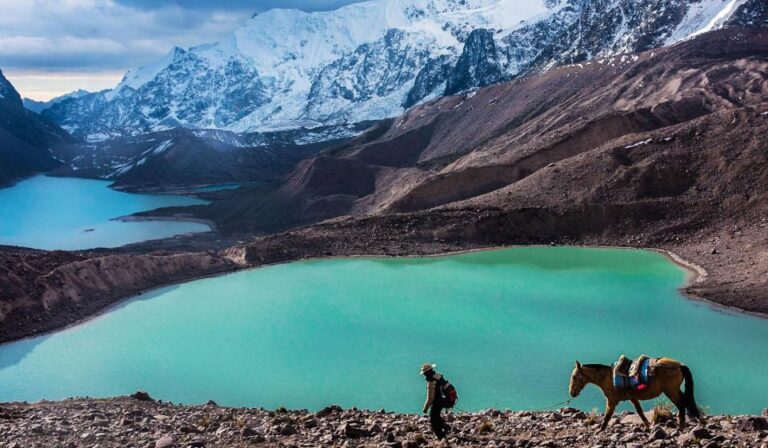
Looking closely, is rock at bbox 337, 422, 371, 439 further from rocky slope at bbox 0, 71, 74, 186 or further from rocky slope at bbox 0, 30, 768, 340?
rocky slope at bbox 0, 71, 74, 186

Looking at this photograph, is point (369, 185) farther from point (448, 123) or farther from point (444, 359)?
point (444, 359)

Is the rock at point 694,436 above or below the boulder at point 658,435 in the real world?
above

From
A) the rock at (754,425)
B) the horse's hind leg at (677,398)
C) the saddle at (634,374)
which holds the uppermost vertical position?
the saddle at (634,374)

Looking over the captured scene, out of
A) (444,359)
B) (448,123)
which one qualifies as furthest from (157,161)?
(444,359)

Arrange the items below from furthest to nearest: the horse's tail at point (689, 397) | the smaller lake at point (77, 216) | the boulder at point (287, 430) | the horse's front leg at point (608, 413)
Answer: the smaller lake at point (77, 216)
the boulder at point (287, 430)
the horse's front leg at point (608, 413)
the horse's tail at point (689, 397)

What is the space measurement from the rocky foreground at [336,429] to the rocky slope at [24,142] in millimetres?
124842

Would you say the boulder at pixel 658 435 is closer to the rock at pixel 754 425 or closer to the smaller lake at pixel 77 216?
the rock at pixel 754 425

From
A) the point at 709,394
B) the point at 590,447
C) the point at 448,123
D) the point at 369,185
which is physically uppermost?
the point at 448,123

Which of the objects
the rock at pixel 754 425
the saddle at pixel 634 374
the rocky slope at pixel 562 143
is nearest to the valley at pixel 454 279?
the rock at pixel 754 425

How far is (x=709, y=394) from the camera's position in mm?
19109

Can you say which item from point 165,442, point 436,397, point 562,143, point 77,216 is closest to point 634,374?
point 436,397

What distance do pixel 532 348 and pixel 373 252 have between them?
69.8 ft

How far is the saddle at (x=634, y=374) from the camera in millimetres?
10977

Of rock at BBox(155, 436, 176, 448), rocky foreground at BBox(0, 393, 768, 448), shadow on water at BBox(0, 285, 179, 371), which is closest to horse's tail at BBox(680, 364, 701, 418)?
rocky foreground at BBox(0, 393, 768, 448)
